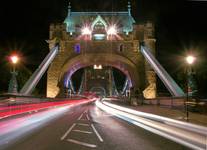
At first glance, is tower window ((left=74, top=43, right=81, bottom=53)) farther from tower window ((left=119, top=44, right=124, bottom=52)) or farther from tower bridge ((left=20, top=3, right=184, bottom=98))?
tower window ((left=119, top=44, right=124, bottom=52))

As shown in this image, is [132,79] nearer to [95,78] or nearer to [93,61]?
[93,61]

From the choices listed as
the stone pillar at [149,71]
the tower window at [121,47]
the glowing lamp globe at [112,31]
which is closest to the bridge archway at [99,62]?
the tower window at [121,47]

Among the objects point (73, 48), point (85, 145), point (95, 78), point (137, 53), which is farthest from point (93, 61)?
point (95, 78)

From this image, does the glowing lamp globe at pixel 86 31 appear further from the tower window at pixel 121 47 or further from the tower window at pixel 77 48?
the tower window at pixel 121 47

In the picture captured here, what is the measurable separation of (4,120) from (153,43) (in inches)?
1964

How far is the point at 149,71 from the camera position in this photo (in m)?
60.0

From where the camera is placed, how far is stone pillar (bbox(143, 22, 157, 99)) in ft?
191

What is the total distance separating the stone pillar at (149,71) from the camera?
191 ft

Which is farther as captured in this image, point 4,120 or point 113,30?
point 113,30

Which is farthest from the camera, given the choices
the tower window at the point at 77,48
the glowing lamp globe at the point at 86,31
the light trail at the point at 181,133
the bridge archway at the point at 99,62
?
the glowing lamp globe at the point at 86,31


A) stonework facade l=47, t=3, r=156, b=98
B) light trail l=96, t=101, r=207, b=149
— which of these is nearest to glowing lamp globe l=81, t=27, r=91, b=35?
stonework facade l=47, t=3, r=156, b=98

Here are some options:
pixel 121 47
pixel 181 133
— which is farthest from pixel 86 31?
pixel 181 133

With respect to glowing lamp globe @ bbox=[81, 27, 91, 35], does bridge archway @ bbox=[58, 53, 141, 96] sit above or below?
below

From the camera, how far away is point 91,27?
6725cm
